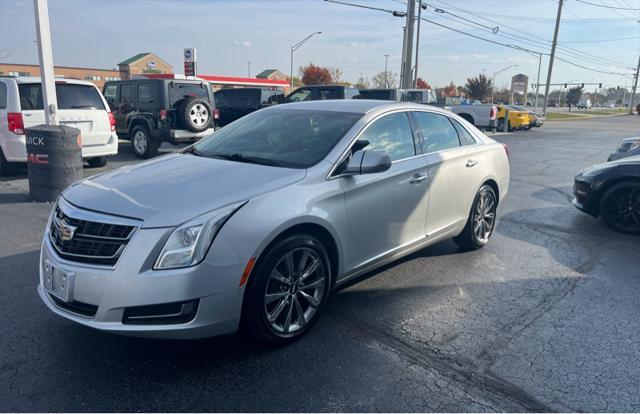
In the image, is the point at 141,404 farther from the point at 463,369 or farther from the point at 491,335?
the point at 491,335

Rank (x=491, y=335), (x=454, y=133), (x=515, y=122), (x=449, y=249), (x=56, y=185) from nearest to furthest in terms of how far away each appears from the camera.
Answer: (x=491, y=335), (x=454, y=133), (x=449, y=249), (x=56, y=185), (x=515, y=122)

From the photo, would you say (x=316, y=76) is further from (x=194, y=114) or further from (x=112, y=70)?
(x=194, y=114)

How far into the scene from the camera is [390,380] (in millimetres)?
2871

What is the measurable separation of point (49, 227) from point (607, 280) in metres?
4.94

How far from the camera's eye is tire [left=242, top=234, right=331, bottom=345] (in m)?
2.95

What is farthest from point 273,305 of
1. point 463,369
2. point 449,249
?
point 449,249

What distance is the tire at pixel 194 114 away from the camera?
11.4 m

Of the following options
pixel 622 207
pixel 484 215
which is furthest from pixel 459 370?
pixel 622 207

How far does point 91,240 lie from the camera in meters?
2.79

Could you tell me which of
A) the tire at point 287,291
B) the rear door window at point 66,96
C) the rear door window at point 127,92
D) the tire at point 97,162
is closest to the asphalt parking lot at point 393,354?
the tire at point 287,291

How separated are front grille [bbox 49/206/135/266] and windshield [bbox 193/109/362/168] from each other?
48.7 inches

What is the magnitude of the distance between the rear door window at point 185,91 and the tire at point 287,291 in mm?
9591

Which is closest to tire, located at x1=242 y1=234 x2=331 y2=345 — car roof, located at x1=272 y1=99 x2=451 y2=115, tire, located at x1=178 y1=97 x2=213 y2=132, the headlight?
the headlight

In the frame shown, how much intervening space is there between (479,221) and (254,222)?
3303mm
